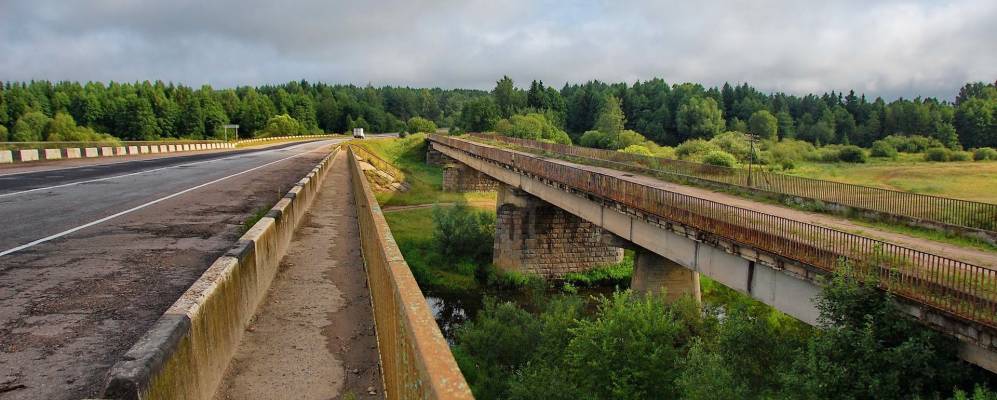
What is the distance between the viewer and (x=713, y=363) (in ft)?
50.6

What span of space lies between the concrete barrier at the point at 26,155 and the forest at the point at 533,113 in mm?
69766

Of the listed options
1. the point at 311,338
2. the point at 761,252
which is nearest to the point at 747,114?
the point at 761,252

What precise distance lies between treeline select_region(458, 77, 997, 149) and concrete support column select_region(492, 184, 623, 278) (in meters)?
91.7

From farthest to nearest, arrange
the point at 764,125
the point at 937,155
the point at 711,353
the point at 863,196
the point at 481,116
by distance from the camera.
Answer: the point at 764,125, the point at 481,116, the point at 937,155, the point at 863,196, the point at 711,353

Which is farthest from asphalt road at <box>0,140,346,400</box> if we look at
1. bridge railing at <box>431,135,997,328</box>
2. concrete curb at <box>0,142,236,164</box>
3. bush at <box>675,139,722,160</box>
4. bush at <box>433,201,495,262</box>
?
bush at <box>675,139,722,160</box>

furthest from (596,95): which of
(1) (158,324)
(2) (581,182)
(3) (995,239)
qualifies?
(1) (158,324)

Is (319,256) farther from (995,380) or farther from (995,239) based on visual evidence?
(995,239)

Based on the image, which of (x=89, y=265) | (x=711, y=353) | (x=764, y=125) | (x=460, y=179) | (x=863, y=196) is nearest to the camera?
(x=89, y=265)

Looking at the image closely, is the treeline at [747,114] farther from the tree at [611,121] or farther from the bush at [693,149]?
the bush at [693,149]

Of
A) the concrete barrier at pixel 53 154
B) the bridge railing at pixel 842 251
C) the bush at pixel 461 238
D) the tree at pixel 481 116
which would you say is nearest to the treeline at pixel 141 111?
the tree at pixel 481 116

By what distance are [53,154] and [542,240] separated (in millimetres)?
29128

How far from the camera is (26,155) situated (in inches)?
1289

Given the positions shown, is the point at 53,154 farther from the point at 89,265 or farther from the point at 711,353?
the point at 711,353

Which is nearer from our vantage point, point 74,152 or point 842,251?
point 842,251
